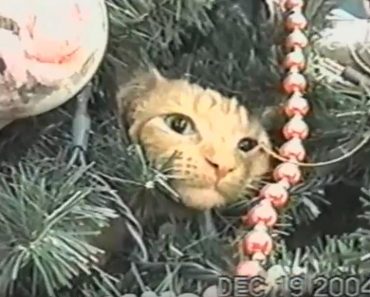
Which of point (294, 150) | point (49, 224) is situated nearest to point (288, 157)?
point (294, 150)

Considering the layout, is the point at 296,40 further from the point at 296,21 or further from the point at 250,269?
the point at 250,269

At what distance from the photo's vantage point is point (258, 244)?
2.09 ft

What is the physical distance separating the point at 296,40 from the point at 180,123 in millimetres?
96

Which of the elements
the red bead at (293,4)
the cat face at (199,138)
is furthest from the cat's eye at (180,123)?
the red bead at (293,4)

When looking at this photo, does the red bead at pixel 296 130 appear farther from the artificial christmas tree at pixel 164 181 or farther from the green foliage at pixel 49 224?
the green foliage at pixel 49 224

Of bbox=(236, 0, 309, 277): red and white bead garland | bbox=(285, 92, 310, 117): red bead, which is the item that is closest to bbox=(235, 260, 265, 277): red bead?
bbox=(236, 0, 309, 277): red and white bead garland

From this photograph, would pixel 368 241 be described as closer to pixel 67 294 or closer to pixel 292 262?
pixel 292 262

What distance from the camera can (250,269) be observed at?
637 millimetres

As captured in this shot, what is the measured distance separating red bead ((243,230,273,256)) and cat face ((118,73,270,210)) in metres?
0.03

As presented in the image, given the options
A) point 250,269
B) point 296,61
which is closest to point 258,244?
point 250,269

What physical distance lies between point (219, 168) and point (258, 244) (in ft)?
0.18

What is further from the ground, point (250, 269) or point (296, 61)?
point (296, 61)

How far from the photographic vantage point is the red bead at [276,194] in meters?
0.65

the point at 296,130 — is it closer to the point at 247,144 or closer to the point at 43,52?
the point at 247,144
